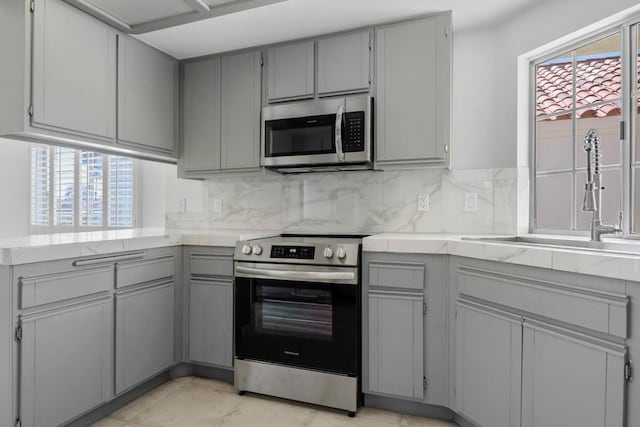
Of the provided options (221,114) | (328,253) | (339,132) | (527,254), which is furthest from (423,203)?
(221,114)

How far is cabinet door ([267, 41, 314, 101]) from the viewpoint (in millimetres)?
2590

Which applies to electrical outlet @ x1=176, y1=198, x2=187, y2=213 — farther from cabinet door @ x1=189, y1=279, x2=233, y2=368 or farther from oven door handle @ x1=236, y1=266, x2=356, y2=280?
oven door handle @ x1=236, y1=266, x2=356, y2=280

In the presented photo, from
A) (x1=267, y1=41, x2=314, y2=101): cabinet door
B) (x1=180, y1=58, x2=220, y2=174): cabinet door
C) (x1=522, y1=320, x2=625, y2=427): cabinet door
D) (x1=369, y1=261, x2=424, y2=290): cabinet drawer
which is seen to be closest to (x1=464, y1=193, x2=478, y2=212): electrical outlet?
(x1=369, y1=261, x2=424, y2=290): cabinet drawer

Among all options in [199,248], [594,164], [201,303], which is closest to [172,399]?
[201,303]

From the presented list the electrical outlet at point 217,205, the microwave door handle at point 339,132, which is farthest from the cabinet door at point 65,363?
the microwave door handle at point 339,132

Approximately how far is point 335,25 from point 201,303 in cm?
196

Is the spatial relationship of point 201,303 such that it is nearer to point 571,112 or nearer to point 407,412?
point 407,412

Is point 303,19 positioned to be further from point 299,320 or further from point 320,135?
point 299,320

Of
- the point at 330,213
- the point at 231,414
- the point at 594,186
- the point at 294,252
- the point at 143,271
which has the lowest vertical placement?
the point at 231,414

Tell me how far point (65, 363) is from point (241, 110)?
1831mm

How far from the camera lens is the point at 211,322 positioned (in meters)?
2.53

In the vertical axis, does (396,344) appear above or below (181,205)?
below

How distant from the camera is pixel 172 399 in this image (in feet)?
7.66

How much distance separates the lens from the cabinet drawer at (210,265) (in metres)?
2.49
